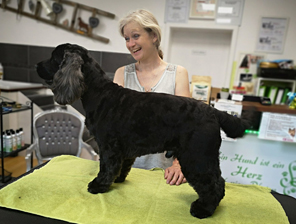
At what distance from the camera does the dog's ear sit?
823 millimetres

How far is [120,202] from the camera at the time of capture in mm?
950

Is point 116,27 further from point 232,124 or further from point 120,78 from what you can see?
point 232,124

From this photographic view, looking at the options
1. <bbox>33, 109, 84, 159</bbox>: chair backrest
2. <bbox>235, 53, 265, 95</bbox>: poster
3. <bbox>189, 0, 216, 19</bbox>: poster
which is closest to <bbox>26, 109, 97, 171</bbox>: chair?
<bbox>33, 109, 84, 159</bbox>: chair backrest

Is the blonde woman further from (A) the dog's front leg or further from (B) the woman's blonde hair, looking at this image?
(A) the dog's front leg

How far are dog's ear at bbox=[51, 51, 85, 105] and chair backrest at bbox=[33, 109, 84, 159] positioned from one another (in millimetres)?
1516

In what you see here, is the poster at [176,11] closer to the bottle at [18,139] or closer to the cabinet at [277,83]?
the cabinet at [277,83]

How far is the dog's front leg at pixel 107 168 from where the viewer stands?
92 cm

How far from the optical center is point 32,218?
0.84 metres

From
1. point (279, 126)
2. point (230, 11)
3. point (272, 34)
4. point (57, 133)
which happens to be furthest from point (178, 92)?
point (272, 34)

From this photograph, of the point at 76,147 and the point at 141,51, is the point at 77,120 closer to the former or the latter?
the point at 76,147

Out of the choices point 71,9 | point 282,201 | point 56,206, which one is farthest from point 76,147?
point 71,9

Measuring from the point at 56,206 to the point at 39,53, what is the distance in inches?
131

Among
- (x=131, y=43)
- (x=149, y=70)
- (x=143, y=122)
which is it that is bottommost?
(x=143, y=122)

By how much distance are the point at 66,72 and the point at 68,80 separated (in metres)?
0.04
